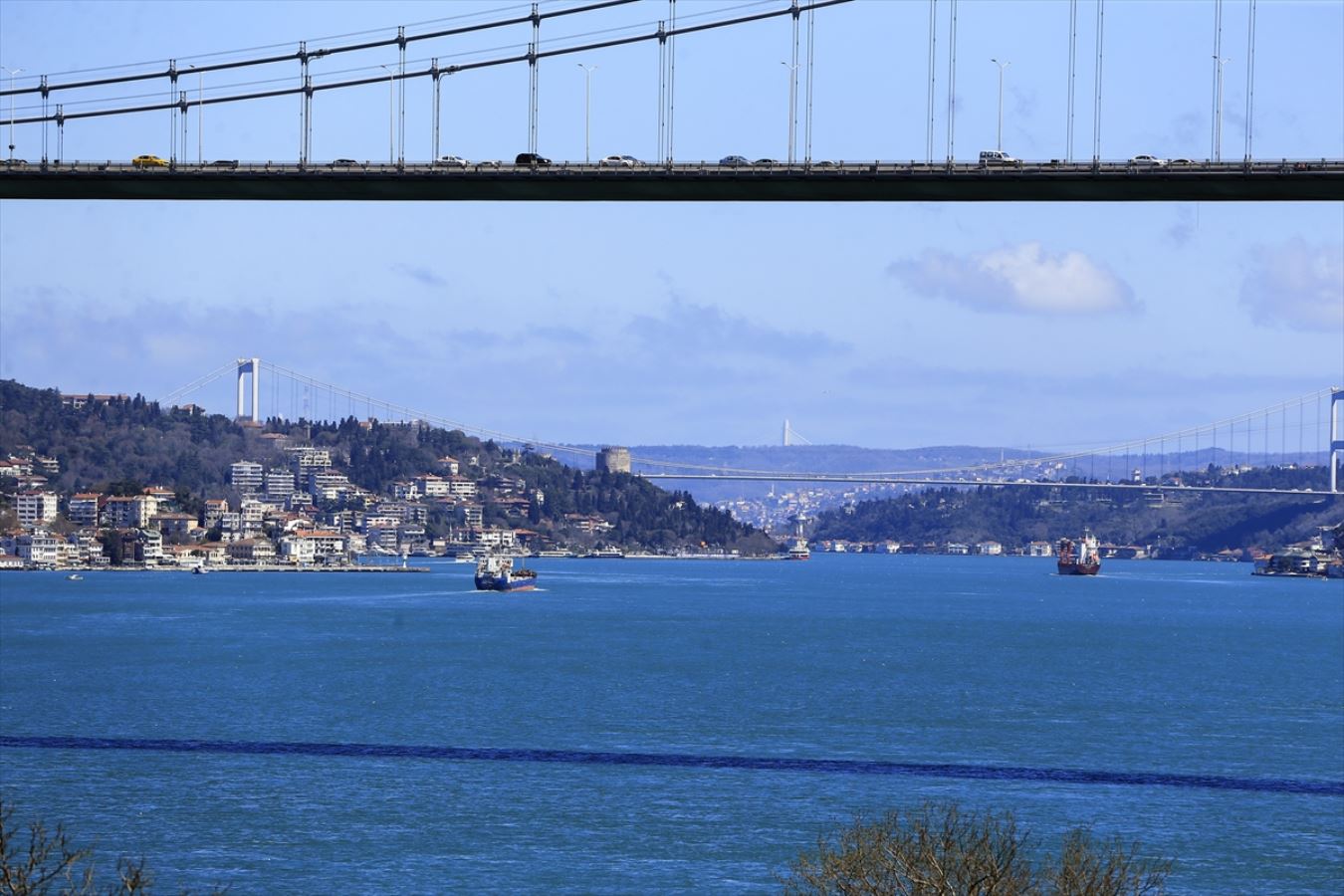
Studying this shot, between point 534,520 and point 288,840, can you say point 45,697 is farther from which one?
point 534,520

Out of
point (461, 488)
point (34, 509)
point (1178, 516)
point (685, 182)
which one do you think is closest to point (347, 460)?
point (461, 488)

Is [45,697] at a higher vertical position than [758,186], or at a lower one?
lower

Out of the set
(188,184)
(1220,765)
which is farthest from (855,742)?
(188,184)

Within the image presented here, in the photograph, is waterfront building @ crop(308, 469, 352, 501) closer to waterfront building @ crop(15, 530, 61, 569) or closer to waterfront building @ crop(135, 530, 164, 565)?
waterfront building @ crop(135, 530, 164, 565)

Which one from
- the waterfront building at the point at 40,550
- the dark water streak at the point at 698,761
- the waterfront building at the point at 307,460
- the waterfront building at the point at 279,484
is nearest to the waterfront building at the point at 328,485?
the waterfront building at the point at 307,460

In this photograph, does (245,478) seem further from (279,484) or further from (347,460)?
(347,460)

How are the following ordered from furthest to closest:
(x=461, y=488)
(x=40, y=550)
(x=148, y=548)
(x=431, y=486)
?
(x=461, y=488), (x=431, y=486), (x=148, y=548), (x=40, y=550)
